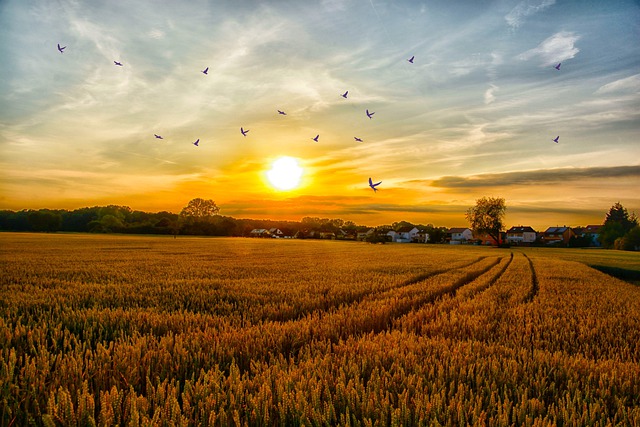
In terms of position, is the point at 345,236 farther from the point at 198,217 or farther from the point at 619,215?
the point at 619,215

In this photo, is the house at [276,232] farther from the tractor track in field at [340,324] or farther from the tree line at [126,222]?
the tractor track in field at [340,324]

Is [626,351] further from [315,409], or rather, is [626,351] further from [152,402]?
[152,402]

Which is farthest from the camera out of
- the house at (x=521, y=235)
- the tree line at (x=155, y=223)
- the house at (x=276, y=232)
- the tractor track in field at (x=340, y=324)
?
the house at (x=521, y=235)

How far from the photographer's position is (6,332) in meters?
5.45

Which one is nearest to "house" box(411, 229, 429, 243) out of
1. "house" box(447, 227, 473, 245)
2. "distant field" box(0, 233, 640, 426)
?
"house" box(447, 227, 473, 245)

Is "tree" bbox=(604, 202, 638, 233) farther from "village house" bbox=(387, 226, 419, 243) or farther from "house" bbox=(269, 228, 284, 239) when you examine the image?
"house" bbox=(269, 228, 284, 239)

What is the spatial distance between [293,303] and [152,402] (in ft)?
19.8

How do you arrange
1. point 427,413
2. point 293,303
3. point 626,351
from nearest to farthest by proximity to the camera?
point 427,413, point 626,351, point 293,303

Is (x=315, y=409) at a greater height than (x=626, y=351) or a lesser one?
greater

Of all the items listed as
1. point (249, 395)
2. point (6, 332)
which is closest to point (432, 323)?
point (249, 395)

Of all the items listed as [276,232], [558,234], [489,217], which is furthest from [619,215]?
[276,232]

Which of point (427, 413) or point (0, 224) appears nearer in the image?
point (427, 413)

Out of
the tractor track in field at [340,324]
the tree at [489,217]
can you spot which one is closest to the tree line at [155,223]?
the tree at [489,217]

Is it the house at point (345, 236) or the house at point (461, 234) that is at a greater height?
the house at point (461, 234)
